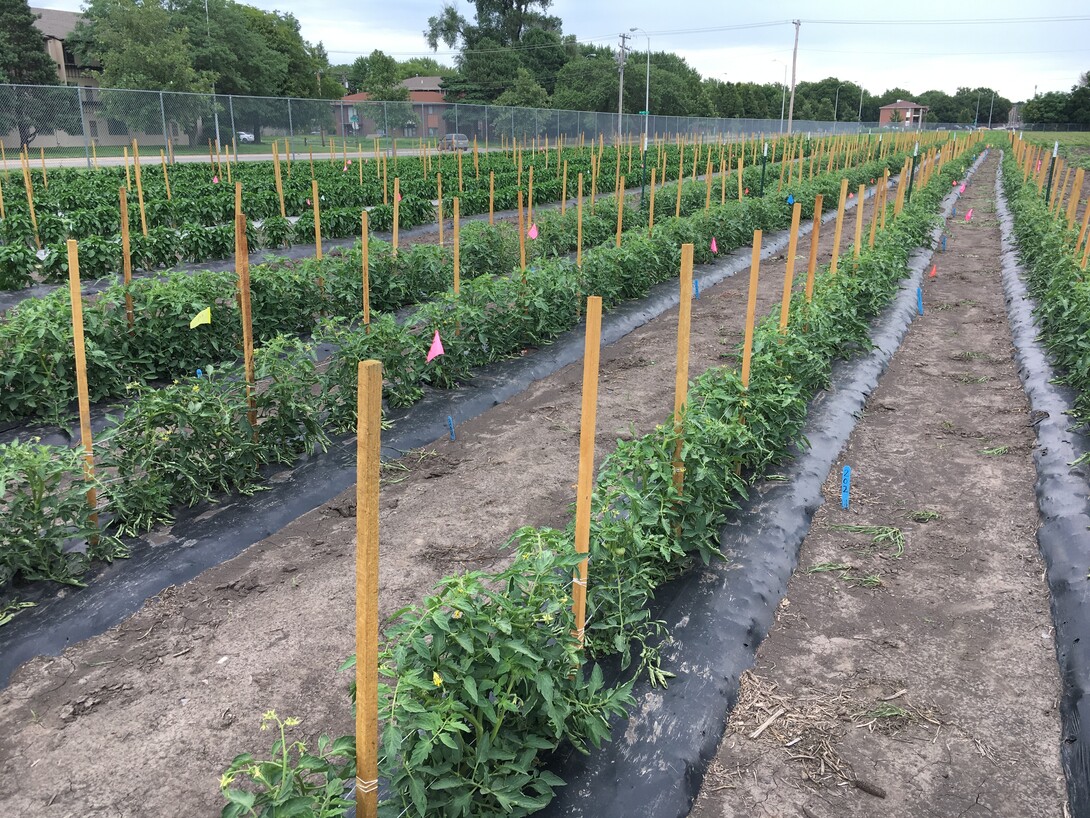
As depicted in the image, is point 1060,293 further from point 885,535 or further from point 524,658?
point 524,658

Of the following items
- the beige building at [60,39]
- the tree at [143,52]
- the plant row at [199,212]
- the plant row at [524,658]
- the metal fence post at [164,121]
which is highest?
the beige building at [60,39]

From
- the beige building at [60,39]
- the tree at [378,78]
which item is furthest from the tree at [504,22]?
the beige building at [60,39]

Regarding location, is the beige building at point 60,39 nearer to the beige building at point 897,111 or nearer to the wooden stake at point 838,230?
the wooden stake at point 838,230

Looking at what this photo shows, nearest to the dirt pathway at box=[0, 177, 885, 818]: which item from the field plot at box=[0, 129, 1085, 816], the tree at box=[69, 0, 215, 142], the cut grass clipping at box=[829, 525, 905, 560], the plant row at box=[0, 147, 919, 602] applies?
the field plot at box=[0, 129, 1085, 816]

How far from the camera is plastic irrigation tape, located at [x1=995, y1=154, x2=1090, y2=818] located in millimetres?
3014

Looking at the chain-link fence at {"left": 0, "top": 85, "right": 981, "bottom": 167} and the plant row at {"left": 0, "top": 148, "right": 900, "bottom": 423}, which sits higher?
the chain-link fence at {"left": 0, "top": 85, "right": 981, "bottom": 167}

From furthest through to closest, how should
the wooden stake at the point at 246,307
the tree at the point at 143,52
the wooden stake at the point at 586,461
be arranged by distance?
the tree at the point at 143,52
the wooden stake at the point at 246,307
the wooden stake at the point at 586,461

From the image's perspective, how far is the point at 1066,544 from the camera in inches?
171

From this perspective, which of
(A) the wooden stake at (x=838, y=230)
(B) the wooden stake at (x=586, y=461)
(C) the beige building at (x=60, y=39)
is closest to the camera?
(B) the wooden stake at (x=586, y=461)

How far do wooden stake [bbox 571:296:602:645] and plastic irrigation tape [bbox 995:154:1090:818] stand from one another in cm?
186

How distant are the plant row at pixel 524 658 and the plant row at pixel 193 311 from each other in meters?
3.61

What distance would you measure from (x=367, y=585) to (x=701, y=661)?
1.84 m

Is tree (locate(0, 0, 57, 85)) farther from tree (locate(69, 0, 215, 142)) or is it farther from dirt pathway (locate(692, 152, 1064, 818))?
dirt pathway (locate(692, 152, 1064, 818))

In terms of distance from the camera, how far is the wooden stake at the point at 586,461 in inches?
114
